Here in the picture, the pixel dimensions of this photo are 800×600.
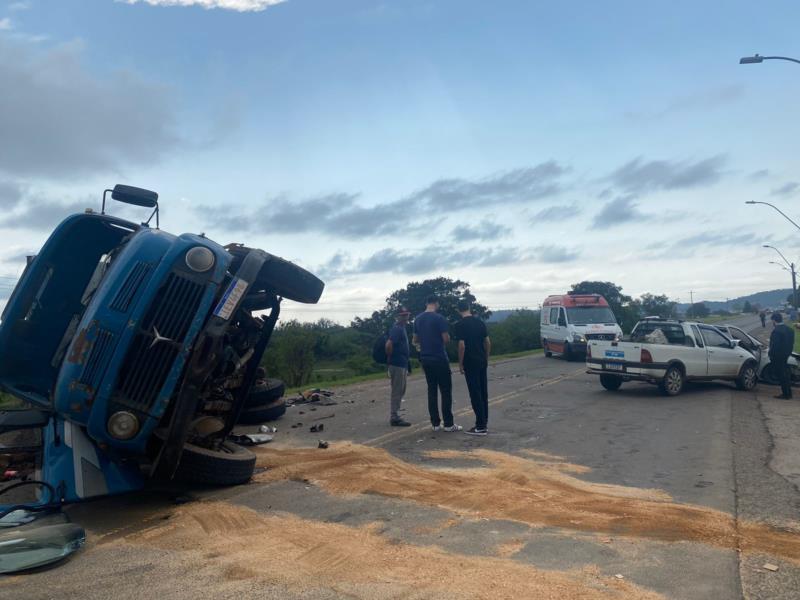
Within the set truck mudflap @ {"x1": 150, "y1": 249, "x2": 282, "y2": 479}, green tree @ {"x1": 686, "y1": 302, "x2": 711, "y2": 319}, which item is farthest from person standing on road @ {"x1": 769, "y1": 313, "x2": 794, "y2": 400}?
green tree @ {"x1": 686, "y1": 302, "x2": 711, "y2": 319}

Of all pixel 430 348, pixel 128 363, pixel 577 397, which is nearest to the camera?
pixel 128 363

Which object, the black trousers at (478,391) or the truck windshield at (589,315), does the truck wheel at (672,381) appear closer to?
the black trousers at (478,391)

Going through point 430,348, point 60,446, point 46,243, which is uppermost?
point 46,243

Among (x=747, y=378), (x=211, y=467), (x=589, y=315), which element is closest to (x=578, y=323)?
(x=589, y=315)

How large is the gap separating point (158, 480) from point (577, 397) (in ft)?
33.5

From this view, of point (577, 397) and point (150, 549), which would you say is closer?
point (150, 549)

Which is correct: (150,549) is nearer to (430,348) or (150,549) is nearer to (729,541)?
(729,541)

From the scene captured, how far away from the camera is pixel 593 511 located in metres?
6.18

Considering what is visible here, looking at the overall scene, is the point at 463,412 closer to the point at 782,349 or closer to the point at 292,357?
the point at 782,349

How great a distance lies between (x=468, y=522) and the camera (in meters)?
5.85

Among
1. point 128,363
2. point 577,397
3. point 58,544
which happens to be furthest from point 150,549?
point 577,397

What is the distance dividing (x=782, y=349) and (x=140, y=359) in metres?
13.6

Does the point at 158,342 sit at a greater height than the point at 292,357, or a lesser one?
greater

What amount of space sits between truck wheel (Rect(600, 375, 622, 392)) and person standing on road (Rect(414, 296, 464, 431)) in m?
7.01
